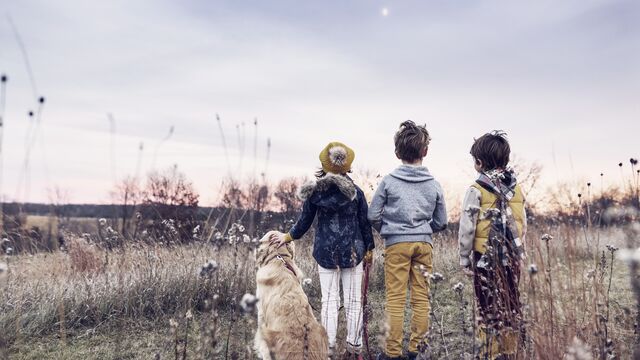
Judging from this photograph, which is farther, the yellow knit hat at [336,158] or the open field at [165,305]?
the yellow knit hat at [336,158]

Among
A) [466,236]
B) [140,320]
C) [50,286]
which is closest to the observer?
[466,236]

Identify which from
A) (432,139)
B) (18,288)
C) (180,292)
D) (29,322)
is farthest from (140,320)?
(432,139)

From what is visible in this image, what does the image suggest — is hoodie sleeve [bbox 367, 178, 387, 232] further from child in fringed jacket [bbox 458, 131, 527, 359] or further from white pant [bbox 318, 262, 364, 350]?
child in fringed jacket [bbox 458, 131, 527, 359]

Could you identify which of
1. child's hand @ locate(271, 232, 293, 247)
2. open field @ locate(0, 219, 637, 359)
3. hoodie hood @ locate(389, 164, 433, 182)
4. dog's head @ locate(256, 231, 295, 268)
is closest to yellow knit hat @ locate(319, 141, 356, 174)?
hoodie hood @ locate(389, 164, 433, 182)

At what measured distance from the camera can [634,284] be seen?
1681mm

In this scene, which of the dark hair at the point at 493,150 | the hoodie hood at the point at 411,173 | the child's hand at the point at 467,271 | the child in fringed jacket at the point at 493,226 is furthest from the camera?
the hoodie hood at the point at 411,173

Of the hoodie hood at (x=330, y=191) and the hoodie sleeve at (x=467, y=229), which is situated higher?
the hoodie hood at (x=330, y=191)

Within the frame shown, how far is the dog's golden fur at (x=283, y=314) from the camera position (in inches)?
144

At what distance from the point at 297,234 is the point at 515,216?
2113 mm

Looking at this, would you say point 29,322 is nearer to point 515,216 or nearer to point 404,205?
point 404,205

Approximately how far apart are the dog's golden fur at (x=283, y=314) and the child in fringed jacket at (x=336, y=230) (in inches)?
10.6

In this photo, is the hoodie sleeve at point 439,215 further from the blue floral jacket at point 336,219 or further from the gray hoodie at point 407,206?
the blue floral jacket at point 336,219

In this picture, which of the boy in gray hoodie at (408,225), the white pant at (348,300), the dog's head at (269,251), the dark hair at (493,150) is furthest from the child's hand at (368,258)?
the dark hair at (493,150)

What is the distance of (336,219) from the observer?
481cm
